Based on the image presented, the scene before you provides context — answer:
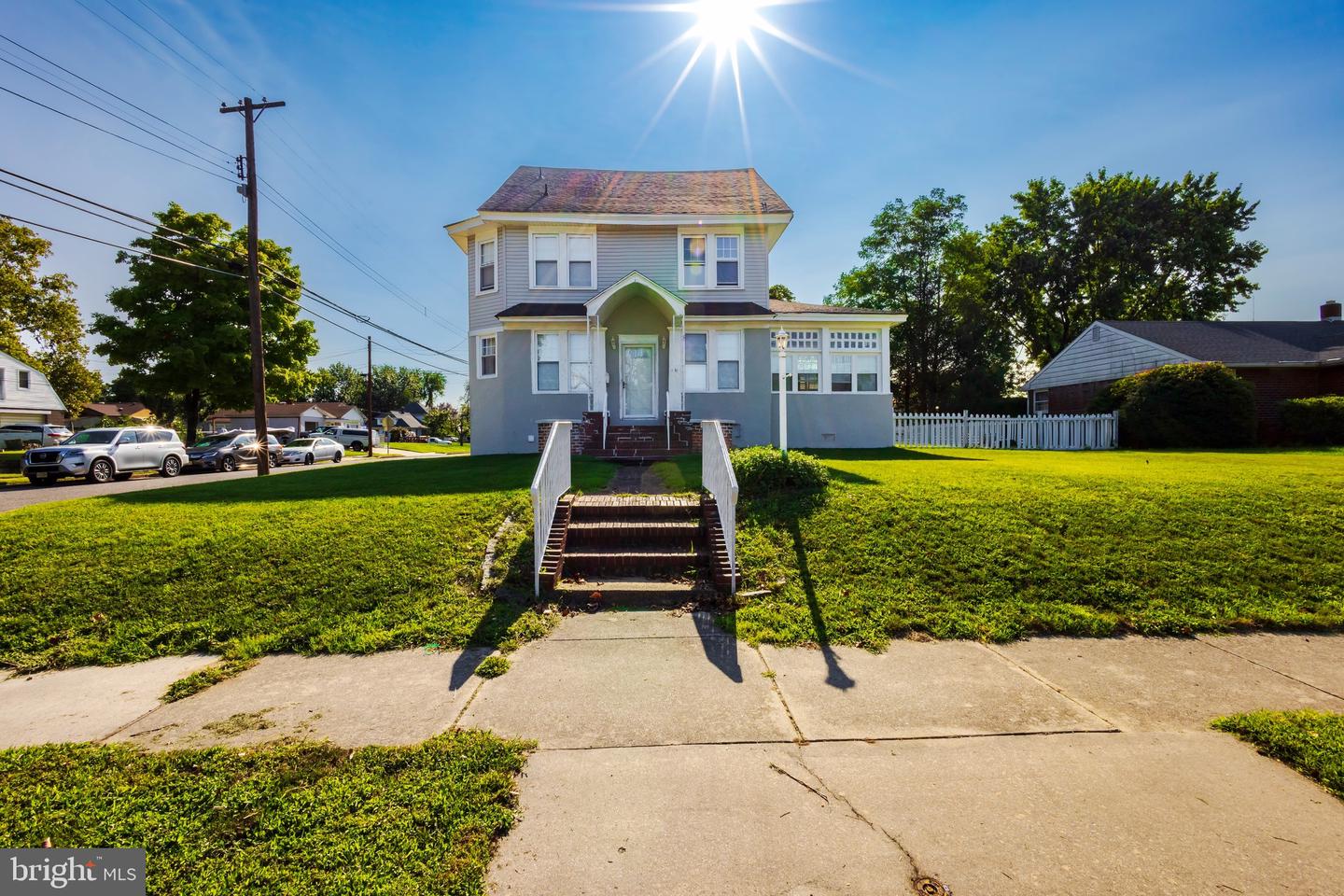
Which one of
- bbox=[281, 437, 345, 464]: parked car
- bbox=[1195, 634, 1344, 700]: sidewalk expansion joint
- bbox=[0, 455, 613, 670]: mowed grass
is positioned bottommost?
bbox=[1195, 634, 1344, 700]: sidewalk expansion joint

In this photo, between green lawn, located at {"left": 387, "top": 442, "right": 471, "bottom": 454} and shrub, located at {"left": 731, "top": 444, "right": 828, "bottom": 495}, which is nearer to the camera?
shrub, located at {"left": 731, "top": 444, "right": 828, "bottom": 495}

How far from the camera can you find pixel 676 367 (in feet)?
51.3

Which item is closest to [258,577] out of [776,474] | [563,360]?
[776,474]

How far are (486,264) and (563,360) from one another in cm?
421

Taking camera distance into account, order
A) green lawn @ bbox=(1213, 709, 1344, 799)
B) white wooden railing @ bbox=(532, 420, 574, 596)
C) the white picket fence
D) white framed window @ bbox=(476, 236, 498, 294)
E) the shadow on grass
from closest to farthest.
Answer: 1. green lawn @ bbox=(1213, 709, 1344, 799)
2. the shadow on grass
3. white wooden railing @ bbox=(532, 420, 574, 596)
4. white framed window @ bbox=(476, 236, 498, 294)
5. the white picket fence

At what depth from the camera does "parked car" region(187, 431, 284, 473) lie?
65.3 ft

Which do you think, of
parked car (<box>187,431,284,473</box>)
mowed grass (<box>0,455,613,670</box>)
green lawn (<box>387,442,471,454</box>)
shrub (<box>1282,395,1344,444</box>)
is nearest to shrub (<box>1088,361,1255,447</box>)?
shrub (<box>1282,395,1344,444</box>)

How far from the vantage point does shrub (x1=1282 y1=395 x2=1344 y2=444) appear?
17.3 metres

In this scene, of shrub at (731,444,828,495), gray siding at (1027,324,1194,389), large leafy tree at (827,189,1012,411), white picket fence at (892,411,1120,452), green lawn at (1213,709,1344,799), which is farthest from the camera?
large leafy tree at (827,189,1012,411)

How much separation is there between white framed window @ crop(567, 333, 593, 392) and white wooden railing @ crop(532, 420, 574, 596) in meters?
7.79

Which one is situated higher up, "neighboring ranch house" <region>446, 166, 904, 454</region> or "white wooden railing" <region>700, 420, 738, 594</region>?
"neighboring ranch house" <region>446, 166, 904, 454</region>

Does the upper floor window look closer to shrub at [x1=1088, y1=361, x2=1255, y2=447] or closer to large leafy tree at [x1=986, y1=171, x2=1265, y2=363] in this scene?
shrub at [x1=1088, y1=361, x2=1255, y2=447]

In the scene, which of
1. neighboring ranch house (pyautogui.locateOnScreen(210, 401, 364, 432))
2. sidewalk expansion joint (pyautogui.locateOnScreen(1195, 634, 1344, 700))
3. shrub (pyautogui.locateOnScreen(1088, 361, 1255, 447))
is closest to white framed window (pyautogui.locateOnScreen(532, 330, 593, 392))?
sidewalk expansion joint (pyautogui.locateOnScreen(1195, 634, 1344, 700))

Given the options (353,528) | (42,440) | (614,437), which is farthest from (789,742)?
(42,440)
